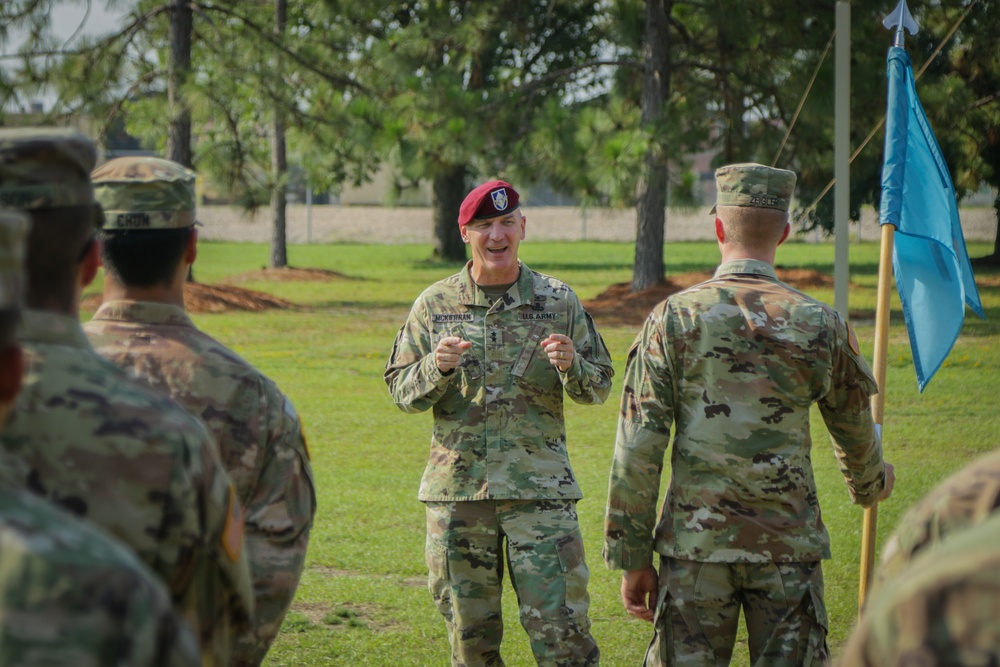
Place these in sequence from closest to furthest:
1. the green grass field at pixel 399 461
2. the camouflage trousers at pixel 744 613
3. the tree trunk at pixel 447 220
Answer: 1. the camouflage trousers at pixel 744 613
2. the green grass field at pixel 399 461
3. the tree trunk at pixel 447 220

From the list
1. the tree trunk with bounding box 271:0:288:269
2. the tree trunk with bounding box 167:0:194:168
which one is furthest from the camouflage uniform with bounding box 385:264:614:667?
the tree trunk with bounding box 271:0:288:269

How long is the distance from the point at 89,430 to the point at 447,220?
2982 centimetres

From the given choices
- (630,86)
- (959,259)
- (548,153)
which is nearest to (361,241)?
(630,86)

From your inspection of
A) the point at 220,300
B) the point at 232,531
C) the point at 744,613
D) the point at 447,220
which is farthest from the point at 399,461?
the point at 447,220

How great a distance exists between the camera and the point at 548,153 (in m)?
17.7

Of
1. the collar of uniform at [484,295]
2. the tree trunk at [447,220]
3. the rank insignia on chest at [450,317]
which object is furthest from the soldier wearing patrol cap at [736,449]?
the tree trunk at [447,220]

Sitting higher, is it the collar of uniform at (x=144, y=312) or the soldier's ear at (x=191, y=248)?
the soldier's ear at (x=191, y=248)

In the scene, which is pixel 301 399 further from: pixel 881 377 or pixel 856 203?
pixel 856 203

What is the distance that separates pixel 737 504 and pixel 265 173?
19.7 meters

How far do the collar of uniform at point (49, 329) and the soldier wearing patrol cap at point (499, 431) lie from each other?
7.09 feet

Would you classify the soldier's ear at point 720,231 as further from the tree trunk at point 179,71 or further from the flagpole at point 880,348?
the tree trunk at point 179,71

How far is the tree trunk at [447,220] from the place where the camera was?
31.1 metres

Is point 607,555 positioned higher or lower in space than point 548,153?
lower

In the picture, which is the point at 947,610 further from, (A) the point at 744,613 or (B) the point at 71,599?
(A) the point at 744,613
